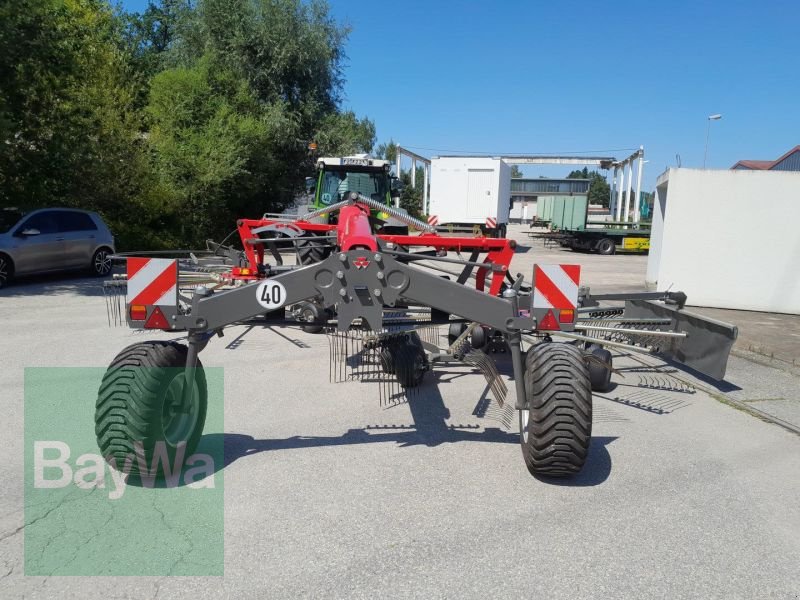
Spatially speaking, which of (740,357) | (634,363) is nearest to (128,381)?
(634,363)

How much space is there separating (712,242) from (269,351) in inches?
337

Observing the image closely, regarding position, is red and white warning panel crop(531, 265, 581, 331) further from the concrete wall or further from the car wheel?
the car wheel

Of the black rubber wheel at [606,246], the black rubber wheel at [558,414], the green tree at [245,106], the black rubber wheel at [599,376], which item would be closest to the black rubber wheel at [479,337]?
the black rubber wheel at [599,376]

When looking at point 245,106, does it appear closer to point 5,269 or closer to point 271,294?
point 5,269

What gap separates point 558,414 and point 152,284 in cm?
246

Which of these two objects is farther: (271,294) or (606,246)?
(606,246)

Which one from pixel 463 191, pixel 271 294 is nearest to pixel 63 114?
pixel 271 294

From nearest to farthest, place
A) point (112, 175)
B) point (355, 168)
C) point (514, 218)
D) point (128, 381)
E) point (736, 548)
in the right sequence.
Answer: point (736, 548) < point (128, 381) < point (355, 168) < point (112, 175) < point (514, 218)

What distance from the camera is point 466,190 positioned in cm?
2516

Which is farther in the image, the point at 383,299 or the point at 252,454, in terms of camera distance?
the point at 252,454

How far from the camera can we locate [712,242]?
1157 centimetres

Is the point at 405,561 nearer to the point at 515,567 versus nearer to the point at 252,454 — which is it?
the point at 515,567

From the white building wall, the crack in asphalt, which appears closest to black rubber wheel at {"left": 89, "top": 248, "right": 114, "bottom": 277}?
the crack in asphalt

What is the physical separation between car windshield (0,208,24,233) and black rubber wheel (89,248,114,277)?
1.62 metres
